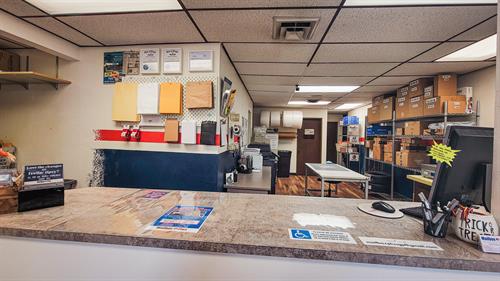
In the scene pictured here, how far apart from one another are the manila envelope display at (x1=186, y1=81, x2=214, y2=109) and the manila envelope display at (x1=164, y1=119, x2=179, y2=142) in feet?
0.76

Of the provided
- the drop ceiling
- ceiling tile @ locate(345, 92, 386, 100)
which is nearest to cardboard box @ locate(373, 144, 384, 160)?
ceiling tile @ locate(345, 92, 386, 100)

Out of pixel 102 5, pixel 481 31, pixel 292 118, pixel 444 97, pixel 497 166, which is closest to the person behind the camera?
pixel 497 166

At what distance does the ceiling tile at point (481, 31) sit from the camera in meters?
1.85

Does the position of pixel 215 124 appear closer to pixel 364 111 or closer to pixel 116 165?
pixel 116 165

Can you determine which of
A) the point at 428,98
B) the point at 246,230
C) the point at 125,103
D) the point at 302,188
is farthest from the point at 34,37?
the point at 302,188

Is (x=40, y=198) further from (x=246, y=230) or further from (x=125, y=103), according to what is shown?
(x=125, y=103)

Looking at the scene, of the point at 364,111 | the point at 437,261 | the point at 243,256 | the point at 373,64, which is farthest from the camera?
the point at 364,111

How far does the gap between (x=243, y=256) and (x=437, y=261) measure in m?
0.68

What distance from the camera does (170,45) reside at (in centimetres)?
240

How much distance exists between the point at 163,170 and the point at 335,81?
3028mm

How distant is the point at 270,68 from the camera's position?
10.3 feet

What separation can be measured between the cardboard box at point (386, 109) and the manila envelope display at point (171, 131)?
4.08m

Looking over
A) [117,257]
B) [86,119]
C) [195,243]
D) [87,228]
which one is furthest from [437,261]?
[86,119]

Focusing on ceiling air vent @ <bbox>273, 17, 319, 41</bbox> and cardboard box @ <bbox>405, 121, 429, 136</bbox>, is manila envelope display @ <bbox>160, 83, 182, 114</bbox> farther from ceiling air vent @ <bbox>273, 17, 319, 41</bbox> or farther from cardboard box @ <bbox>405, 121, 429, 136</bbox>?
cardboard box @ <bbox>405, 121, 429, 136</bbox>
